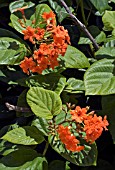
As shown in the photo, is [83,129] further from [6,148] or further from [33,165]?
[6,148]

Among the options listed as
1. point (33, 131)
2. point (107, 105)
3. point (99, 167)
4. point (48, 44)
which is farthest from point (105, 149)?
point (48, 44)

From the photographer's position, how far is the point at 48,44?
5.22 feet

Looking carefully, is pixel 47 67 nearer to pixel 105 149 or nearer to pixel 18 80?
pixel 18 80

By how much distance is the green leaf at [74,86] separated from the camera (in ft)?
5.55

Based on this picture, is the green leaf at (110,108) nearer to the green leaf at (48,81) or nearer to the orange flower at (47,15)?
the green leaf at (48,81)

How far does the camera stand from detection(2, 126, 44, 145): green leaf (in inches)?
60.6

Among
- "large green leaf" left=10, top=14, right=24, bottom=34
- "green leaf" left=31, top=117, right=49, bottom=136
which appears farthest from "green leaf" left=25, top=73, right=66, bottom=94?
"large green leaf" left=10, top=14, right=24, bottom=34

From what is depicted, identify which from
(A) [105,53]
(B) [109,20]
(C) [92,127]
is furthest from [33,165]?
(B) [109,20]

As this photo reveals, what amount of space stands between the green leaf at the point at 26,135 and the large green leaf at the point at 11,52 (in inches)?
9.6

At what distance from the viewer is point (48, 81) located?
65.0 inches

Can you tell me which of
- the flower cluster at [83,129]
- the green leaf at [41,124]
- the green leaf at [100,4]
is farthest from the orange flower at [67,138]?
the green leaf at [100,4]

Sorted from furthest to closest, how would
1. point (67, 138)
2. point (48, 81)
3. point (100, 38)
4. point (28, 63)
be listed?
point (100, 38), point (48, 81), point (28, 63), point (67, 138)

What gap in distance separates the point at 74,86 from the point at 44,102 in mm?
205

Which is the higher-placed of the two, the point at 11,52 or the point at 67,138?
the point at 11,52
